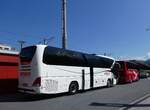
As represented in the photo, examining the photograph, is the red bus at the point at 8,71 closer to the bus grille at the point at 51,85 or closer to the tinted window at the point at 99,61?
the bus grille at the point at 51,85

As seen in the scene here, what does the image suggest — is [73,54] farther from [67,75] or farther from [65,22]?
[65,22]

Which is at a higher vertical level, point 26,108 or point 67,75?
point 67,75

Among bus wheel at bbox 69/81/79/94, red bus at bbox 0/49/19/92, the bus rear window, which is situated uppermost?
the bus rear window

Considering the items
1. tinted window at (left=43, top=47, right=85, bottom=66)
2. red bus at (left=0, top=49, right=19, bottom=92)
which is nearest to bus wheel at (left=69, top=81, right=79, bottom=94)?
tinted window at (left=43, top=47, right=85, bottom=66)

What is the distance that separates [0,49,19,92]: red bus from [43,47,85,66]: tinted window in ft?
14.7

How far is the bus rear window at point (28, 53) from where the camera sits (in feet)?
49.9

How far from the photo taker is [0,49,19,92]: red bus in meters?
18.5

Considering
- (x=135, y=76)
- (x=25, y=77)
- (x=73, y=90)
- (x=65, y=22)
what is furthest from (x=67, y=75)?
(x=135, y=76)

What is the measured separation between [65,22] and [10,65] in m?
9.68

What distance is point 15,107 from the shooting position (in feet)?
41.2

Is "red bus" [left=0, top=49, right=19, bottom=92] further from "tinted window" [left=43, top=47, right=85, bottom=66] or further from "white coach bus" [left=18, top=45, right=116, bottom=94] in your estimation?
"tinted window" [left=43, top=47, right=85, bottom=66]

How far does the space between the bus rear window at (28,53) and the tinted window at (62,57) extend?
2.28 ft

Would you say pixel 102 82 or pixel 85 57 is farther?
pixel 102 82

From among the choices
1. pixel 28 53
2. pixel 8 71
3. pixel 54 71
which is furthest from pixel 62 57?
pixel 8 71
